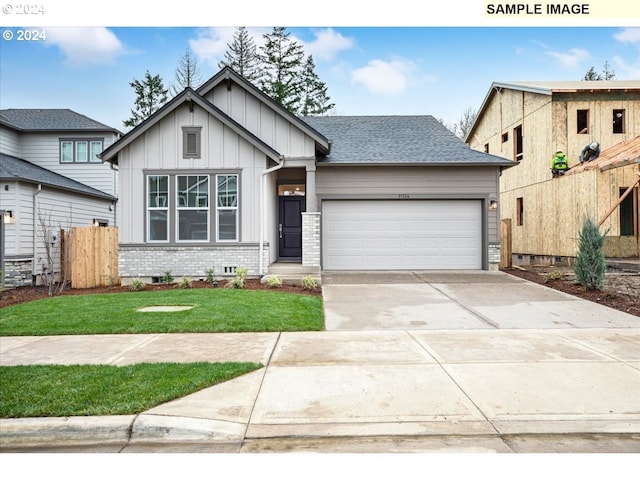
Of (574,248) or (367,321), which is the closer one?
(367,321)

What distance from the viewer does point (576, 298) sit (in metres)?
8.67

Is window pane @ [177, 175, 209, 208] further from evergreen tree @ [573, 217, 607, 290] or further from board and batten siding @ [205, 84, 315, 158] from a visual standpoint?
evergreen tree @ [573, 217, 607, 290]

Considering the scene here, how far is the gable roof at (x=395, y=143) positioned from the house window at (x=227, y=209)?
2.85m

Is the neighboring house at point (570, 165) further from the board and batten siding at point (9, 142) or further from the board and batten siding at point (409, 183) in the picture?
the board and batten siding at point (9, 142)

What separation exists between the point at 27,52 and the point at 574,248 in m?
15.5

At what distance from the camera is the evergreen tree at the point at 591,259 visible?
909cm

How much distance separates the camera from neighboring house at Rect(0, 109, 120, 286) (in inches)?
478

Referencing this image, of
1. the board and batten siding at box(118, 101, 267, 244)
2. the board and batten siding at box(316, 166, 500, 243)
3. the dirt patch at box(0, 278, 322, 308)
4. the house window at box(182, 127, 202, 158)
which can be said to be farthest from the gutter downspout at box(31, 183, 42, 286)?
the board and batten siding at box(316, 166, 500, 243)

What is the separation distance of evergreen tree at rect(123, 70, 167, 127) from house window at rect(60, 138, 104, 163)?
1189 centimetres

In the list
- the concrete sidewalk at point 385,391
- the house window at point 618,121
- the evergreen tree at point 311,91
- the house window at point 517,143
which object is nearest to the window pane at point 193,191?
the concrete sidewalk at point 385,391

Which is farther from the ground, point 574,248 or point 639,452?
point 574,248

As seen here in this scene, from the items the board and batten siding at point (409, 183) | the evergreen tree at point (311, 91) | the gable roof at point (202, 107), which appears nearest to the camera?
the gable roof at point (202, 107)
